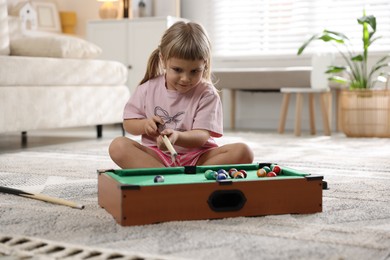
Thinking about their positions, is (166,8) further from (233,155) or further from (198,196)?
(198,196)

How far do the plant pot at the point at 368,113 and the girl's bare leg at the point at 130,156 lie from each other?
7.20ft

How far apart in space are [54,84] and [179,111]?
1.31 meters

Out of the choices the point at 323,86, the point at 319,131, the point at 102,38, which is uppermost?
the point at 102,38

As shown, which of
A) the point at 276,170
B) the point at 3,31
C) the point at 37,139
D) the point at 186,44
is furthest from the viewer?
the point at 37,139

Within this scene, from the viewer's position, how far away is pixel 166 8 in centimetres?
Result: 428

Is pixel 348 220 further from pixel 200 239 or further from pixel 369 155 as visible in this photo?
pixel 369 155

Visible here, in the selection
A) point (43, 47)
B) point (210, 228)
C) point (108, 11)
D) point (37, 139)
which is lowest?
point (37, 139)

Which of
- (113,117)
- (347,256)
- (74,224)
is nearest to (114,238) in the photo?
(74,224)

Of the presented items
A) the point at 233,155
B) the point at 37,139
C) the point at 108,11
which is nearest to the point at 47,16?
the point at 108,11

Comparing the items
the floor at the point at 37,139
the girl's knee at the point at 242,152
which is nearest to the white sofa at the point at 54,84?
the floor at the point at 37,139

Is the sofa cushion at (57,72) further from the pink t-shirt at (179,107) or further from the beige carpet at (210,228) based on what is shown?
the pink t-shirt at (179,107)

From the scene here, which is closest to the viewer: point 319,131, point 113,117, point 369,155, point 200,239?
point 200,239

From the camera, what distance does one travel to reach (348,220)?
43.4 inches

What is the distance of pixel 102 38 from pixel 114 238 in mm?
3387
